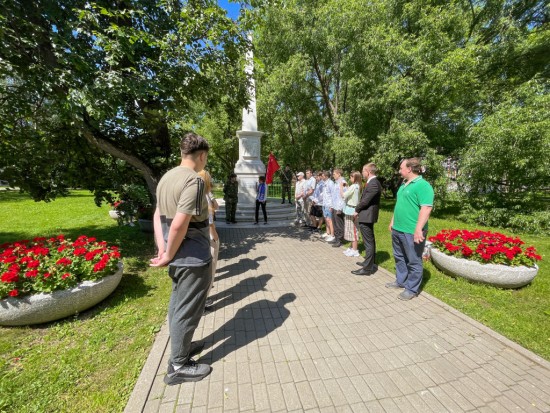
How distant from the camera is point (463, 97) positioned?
39.6 feet

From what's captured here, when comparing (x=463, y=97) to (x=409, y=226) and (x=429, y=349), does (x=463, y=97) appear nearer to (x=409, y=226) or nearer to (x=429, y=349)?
(x=409, y=226)

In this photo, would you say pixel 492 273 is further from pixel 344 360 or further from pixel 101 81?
pixel 101 81

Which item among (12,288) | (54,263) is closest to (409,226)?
(54,263)

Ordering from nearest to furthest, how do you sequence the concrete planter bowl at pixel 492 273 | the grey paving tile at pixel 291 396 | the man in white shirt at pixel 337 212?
the grey paving tile at pixel 291 396, the concrete planter bowl at pixel 492 273, the man in white shirt at pixel 337 212

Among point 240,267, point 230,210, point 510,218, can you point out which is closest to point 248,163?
point 230,210

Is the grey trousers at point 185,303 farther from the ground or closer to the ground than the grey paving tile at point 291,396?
farther from the ground

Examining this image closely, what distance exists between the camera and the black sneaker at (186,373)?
2.27 meters

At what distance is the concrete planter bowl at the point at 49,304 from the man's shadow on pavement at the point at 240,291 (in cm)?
160

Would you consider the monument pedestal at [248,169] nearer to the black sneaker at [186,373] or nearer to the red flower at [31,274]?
the red flower at [31,274]

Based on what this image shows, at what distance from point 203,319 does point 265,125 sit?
63.9ft

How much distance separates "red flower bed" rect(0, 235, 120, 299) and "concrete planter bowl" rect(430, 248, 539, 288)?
18.8ft

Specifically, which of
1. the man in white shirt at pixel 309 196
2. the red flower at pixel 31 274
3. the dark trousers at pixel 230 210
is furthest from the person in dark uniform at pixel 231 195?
the red flower at pixel 31 274

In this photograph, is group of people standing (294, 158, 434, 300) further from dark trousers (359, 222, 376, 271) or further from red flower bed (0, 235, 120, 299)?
red flower bed (0, 235, 120, 299)

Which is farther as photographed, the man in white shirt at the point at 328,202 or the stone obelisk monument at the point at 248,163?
the stone obelisk monument at the point at 248,163
